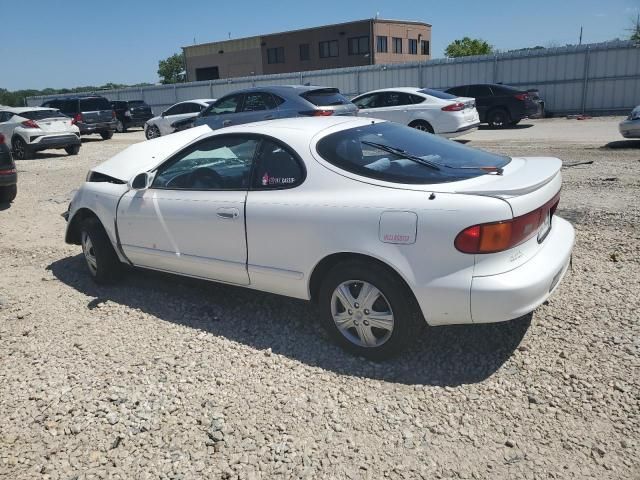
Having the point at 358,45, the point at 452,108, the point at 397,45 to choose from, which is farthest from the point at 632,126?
the point at 397,45

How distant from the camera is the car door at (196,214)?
4.09 meters

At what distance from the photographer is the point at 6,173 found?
9156 mm

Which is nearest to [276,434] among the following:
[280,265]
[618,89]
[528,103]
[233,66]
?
[280,265]

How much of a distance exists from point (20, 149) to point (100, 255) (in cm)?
1313

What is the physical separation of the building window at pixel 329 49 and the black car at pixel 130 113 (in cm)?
3458

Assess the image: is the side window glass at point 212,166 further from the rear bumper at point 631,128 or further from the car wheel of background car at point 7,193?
the rear bumper at point 631,128

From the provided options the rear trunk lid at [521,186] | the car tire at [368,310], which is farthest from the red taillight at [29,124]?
the rear trunk lid at [521,186]

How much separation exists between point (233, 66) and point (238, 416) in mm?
66430

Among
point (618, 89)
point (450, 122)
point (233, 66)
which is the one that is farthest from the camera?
point (233, 66)

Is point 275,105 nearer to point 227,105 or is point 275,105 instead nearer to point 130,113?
point 227,105

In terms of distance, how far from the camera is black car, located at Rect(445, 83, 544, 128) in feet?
61.6

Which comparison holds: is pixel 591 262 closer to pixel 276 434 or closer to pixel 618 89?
pixel 276 434

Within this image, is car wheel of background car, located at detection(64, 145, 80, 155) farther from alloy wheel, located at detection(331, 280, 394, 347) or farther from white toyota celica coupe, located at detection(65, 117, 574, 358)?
alloy wheel, located at detection(331, 280, 394, 347)

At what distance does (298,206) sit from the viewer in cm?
370
